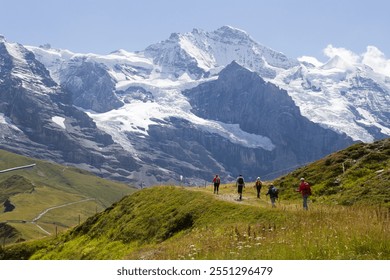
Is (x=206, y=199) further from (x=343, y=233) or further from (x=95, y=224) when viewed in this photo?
(x=343, y=233)

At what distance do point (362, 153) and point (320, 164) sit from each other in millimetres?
4916

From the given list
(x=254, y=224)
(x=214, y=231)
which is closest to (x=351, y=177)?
(x=254, y=224)

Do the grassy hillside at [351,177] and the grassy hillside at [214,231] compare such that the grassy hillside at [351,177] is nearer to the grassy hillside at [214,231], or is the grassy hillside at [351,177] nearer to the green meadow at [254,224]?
the green meadow at [254,224]

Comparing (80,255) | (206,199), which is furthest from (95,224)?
(206,199)

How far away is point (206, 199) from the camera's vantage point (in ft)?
158

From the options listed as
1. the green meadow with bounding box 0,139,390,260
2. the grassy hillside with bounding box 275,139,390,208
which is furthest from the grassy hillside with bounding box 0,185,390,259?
the grassy hillside with bounding box 275,139,390,208

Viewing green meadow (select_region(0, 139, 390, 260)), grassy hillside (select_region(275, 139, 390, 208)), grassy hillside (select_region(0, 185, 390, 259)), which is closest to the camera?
grassy hillside (select_region(0, 185, 390, 259))

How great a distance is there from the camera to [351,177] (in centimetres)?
5406

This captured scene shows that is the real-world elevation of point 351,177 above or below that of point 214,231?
above

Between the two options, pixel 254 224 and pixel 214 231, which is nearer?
pixel 254 224

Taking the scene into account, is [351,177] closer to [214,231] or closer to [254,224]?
[254,224]

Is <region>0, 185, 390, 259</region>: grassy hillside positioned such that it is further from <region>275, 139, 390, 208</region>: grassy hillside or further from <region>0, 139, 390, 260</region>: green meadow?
<region>275, 139, 390, 208</region>: grassy hillside

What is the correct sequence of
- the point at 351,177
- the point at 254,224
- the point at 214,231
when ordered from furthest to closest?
the point at 351,177 → the point at 214,231 → the point at 254,224

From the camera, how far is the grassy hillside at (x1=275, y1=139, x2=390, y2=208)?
152ft
